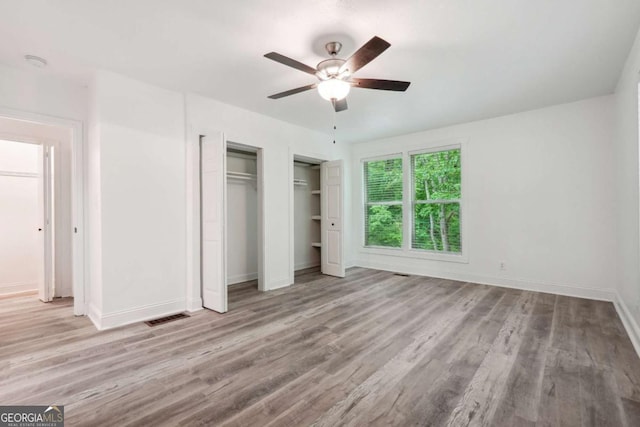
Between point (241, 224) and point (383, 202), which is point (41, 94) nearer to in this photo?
point (241, 224)

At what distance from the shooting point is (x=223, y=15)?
2.29 m

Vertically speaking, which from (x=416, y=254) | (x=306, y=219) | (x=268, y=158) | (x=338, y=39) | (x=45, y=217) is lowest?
(x=416, y=254)

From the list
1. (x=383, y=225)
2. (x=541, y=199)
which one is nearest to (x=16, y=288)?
(x=383, y=225)

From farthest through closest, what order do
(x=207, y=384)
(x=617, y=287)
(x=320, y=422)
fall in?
(x=617, y=287), (x=207, y=384), (x=320, y=422)

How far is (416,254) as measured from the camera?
5586mm

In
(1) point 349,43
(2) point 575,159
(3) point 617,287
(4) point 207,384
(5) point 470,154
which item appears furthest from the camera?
(5) point 470,154

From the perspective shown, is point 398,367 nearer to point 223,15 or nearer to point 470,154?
point 223,15

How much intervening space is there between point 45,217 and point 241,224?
2619 millimetres

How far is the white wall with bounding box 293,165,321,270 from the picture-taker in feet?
20.2

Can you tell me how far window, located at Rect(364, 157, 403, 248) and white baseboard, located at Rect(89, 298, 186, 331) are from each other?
3891mm

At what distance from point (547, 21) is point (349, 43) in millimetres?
1539

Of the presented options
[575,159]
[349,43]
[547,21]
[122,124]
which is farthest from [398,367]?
[575,159]

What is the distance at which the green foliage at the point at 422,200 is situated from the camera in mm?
5281

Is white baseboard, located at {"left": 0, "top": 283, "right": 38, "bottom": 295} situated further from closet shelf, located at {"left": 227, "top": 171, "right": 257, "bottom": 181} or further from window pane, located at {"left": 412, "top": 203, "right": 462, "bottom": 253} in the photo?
window pane, located at {"left": 412, "top": 203, "right": 462, "bottom": 253}
